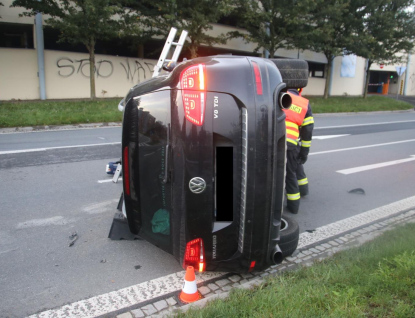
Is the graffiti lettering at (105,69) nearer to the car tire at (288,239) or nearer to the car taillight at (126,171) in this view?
the car taillight at (126,171)

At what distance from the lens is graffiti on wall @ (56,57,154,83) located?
18953 mm

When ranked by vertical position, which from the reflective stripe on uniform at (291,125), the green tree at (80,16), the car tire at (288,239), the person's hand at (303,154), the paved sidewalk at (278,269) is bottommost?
the paved sidewalk at (278,269)

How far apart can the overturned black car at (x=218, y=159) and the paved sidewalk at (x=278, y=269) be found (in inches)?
10.8

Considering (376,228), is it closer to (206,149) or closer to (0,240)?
(206,149)

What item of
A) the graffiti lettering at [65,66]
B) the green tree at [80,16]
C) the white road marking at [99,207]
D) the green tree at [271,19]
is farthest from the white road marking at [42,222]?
the green tree at [271,19]

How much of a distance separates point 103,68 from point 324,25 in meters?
12.8

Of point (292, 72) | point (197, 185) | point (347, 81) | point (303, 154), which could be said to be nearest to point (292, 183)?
point (303, 154)

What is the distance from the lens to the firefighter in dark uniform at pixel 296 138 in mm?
4824

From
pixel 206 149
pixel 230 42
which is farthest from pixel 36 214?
pixel 230 42

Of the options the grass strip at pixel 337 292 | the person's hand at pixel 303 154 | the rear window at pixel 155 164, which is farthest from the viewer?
the person's hand at pixel 303 154

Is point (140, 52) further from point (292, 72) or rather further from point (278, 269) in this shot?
point (278, 269)

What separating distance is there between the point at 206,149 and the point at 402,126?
49.9ft

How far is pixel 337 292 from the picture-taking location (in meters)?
2.84

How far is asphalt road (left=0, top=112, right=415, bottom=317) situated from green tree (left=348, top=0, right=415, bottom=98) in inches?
615
